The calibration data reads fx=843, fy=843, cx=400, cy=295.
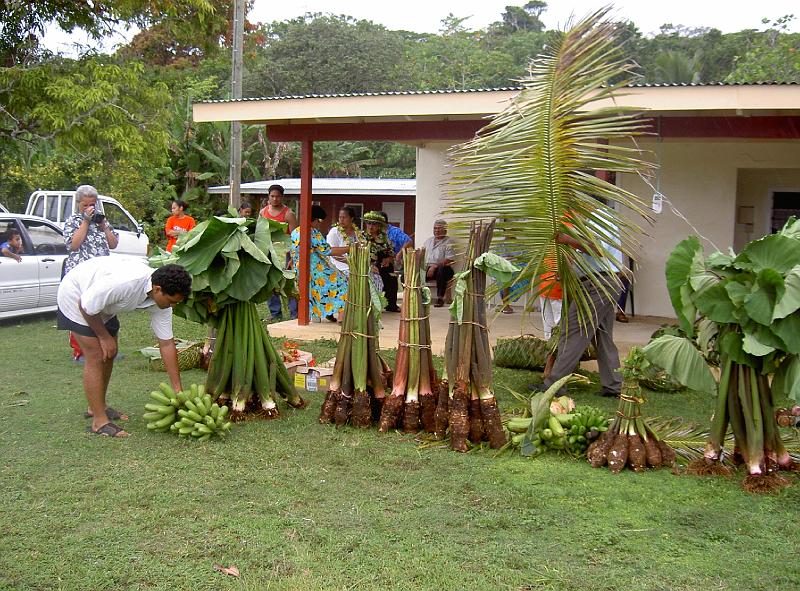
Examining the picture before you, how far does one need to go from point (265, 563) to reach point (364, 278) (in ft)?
8.91

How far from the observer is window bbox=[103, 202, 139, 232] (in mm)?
16344

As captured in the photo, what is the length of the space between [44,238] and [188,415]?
25.6ft

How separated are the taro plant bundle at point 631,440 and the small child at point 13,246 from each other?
Result: 925 cm

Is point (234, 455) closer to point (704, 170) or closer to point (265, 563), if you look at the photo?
point (265, 563)

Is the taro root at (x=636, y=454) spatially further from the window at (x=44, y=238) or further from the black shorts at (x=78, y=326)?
the window at (x=44, y=238)

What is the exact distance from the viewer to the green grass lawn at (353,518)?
12.8 feet

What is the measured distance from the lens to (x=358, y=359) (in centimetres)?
623

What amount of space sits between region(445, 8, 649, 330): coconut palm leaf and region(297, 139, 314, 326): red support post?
5.06m

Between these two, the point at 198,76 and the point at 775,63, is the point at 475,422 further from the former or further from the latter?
the point at 198,76

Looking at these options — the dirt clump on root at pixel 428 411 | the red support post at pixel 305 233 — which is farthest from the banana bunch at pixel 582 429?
the red support post at pixel 305 233

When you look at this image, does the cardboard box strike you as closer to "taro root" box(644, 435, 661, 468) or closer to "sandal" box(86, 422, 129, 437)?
"sandal" box(86, 422, 129, 437)

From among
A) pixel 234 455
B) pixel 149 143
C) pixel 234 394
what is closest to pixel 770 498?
pixel 234 455

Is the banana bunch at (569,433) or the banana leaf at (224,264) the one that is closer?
the banana bunch at (569,433)

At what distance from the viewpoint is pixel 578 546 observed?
4.24m
